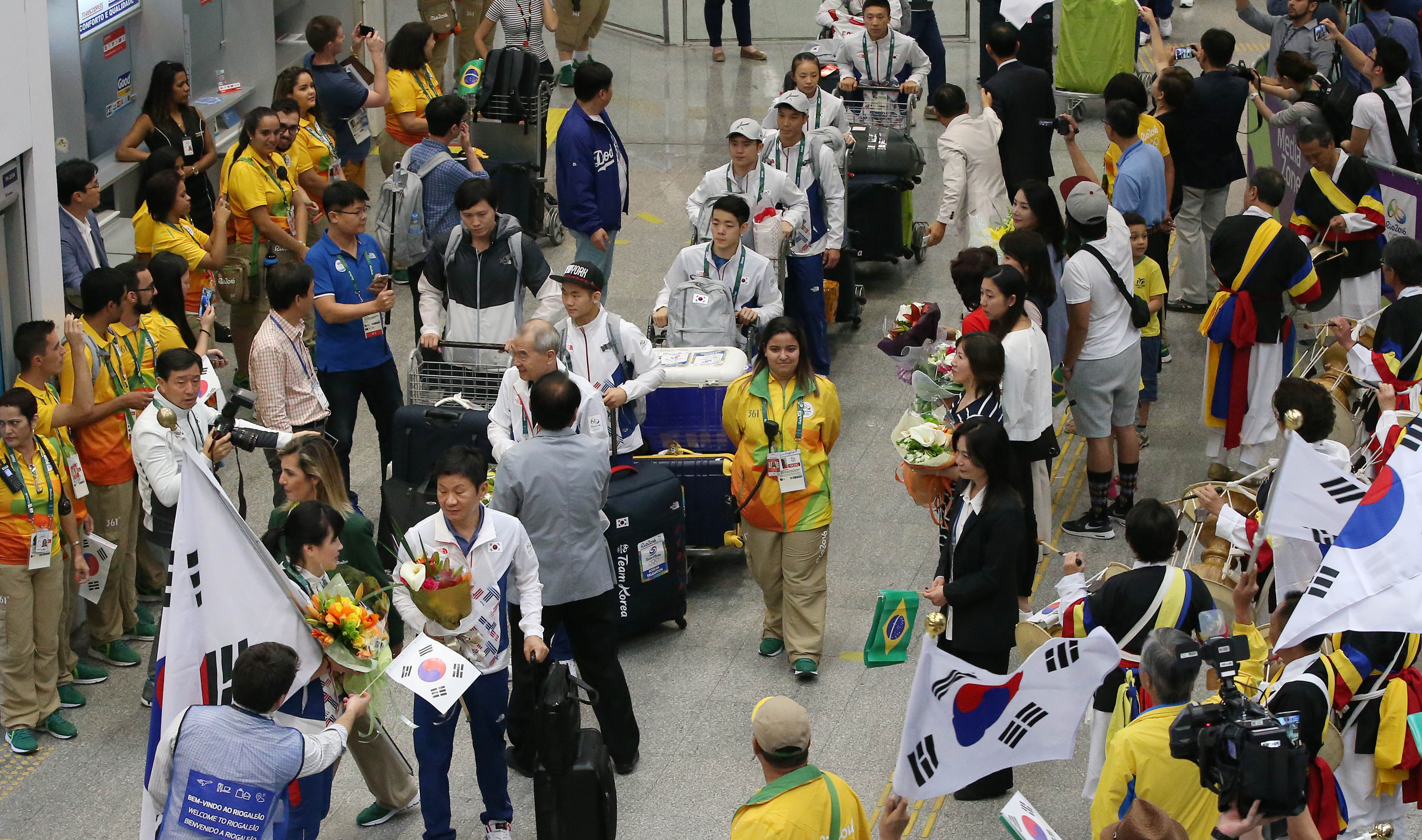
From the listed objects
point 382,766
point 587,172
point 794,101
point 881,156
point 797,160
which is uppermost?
point 794,101

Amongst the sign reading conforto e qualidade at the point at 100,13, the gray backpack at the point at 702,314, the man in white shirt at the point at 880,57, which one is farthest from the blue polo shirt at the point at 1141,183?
the sign reading conforto e qualidade at the point at 100,13

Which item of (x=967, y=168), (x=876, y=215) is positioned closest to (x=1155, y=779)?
(x=967, y=168)

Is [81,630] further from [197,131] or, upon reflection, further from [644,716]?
[197,131]

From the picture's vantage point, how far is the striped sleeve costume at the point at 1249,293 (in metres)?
8.54

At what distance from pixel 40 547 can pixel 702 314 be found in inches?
146

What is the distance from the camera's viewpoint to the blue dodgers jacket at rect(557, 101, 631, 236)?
10.2 meters

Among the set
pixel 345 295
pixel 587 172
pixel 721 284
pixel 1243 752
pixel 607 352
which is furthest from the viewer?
pixel 587 172

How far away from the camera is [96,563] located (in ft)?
24.0

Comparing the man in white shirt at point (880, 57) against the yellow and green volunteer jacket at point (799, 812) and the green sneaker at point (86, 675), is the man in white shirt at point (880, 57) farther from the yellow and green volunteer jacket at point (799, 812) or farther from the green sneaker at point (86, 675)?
the yellow and green volunteer jacket at point (799, 812)

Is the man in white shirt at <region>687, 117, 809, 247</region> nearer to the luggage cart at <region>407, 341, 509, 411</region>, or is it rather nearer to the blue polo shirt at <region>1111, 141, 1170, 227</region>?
the luggage cart at <region>407, 341, 509, 411</region>

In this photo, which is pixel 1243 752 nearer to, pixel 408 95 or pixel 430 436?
pixel 430 436

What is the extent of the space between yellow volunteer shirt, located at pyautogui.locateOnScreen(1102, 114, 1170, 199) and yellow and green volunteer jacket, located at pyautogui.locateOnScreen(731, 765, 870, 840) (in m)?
6.63

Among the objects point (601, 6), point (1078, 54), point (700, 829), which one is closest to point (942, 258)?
point (1078, 54)

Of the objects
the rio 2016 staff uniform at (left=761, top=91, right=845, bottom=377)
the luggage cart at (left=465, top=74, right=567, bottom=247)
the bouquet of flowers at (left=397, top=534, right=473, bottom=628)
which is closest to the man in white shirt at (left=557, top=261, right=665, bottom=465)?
the bouquet of flowers at (left=397, top=534, right=473, bottom=628)
